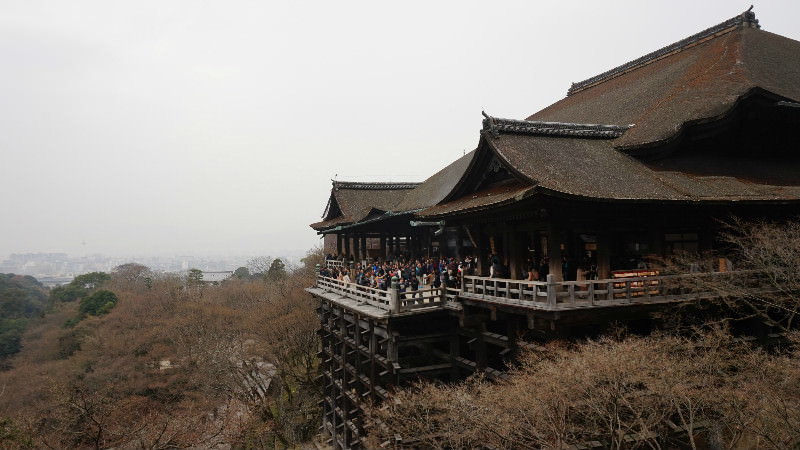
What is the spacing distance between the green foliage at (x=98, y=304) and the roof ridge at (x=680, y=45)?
51555 millimetres

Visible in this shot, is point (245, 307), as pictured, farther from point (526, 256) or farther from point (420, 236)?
point (526, 256)

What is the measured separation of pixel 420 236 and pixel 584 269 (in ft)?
50.5

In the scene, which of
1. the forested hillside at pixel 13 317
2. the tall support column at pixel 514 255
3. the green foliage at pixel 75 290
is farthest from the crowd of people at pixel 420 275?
the green foliage at pixel 75 290

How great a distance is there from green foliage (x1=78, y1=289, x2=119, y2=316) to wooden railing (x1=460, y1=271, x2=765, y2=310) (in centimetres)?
5233


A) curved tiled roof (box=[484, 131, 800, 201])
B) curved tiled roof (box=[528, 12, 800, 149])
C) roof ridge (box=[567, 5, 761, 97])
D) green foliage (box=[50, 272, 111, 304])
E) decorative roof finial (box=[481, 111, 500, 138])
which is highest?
roof ridge (box=[567, 5, 761, 97])

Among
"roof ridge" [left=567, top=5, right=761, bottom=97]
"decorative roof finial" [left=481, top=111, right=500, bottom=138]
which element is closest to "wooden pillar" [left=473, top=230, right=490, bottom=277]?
"decorative roof finial" [left=481, top=111, right=500, bottom=138]

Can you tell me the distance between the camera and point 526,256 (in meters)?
18.7

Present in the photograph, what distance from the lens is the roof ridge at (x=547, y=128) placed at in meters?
16.2

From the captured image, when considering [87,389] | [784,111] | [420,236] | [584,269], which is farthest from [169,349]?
[784,111]

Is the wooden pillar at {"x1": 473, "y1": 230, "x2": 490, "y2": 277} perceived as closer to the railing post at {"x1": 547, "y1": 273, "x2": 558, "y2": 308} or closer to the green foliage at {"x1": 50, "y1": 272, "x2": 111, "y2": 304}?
the railing post at {"x1": 547, "y1": 273, "x2": 558, "y2": 308}

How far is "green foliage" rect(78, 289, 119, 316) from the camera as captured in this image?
173 ft

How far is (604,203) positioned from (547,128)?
478 centimetres

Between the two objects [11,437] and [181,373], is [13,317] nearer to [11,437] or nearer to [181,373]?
[181,373]

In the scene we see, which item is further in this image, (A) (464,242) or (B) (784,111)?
(A) (464,242)
